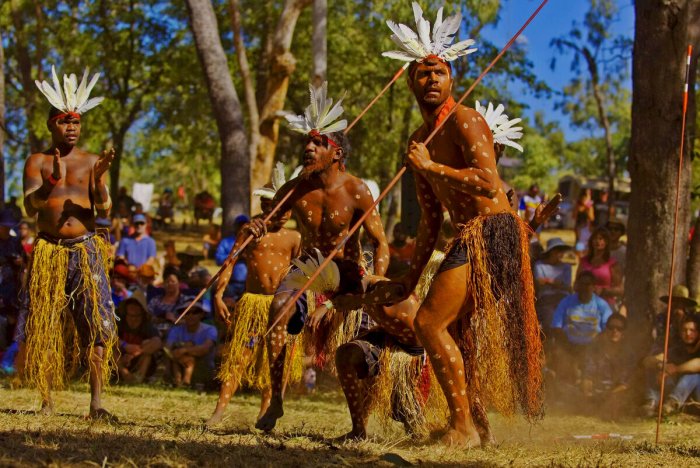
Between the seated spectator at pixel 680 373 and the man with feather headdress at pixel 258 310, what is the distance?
3.10 meters

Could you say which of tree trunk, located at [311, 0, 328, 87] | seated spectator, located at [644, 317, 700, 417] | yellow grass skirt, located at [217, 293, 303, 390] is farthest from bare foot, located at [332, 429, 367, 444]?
tree trunk, located at [311, 0, 328, 87]

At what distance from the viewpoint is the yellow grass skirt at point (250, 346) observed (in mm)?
7152

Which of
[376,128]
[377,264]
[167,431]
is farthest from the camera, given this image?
[376,128]

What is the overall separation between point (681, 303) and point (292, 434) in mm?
4465

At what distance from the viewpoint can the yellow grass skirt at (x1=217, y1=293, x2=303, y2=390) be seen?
7.15 metres

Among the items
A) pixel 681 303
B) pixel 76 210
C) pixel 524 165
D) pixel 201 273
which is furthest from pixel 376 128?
pixel 524 165

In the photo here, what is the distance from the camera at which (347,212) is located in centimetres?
617

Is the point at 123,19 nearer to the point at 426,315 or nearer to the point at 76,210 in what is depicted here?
the point at 76,210

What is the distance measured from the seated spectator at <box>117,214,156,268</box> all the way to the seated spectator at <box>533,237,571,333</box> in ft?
15.9

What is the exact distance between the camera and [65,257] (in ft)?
21.7

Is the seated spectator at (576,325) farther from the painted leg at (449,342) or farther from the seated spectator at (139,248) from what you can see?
the seated spectator at (139,248)

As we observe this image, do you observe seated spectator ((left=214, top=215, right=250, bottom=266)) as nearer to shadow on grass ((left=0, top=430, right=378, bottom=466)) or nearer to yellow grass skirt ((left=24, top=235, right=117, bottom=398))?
yellow grass skirt ((left=24, top=235, right=117, bottom=398))

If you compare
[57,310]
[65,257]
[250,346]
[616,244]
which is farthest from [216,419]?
[616,244]

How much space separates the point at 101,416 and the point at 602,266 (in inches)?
241
